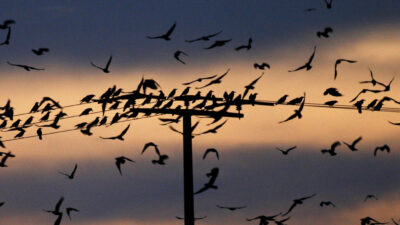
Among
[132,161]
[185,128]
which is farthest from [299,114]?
[132,161]

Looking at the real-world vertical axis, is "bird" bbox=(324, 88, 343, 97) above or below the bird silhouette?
above

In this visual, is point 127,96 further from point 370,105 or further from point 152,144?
point 370,105

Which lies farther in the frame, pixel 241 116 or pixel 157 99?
pixel 241 116

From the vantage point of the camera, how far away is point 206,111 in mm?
26469

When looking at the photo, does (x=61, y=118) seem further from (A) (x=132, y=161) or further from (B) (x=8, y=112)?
(A) (x=132, y=161)

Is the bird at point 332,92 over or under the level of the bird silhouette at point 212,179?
over

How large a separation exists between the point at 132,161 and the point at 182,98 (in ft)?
12.4

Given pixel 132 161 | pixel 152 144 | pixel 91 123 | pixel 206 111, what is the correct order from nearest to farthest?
pixel 132 161
pixel 152 144
pixel 91 123
pixel 206 111

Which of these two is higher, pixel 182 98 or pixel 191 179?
pixel 182 98

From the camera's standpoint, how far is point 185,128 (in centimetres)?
2608

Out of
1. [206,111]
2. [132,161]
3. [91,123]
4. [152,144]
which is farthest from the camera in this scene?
[206,111]

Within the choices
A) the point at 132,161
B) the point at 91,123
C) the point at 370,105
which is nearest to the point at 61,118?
the point at 91,123

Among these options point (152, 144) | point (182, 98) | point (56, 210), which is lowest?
point (56, 210)

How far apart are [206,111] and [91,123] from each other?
401cm
